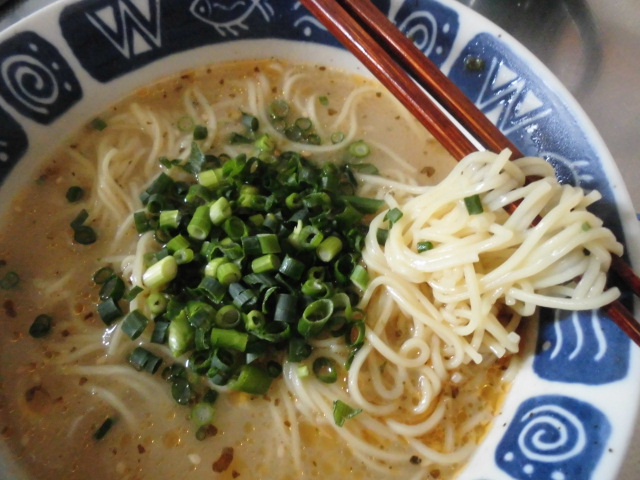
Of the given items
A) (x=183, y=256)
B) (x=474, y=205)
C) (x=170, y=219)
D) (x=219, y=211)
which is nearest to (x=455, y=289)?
(x=474, y=205)

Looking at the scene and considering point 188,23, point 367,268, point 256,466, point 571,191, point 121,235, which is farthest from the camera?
point 188,23

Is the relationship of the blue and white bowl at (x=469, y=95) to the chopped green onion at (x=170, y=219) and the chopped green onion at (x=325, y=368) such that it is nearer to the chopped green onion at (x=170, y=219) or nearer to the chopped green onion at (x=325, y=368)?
the chopped green onion at (x=325, y=368)

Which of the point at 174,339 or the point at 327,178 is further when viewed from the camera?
the point at 327,178

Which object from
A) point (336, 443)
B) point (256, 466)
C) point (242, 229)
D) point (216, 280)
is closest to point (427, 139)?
point (242, 229)

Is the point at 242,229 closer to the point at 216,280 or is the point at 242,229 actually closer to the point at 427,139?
the point at 216,280

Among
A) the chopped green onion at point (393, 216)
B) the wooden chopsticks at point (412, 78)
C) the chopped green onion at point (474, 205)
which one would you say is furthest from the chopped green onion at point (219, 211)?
the chopped green onion at point (474, 205)

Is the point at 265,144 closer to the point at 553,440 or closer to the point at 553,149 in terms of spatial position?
the point at 553,149
